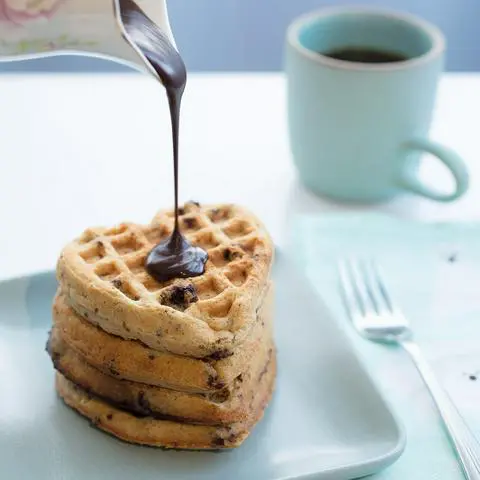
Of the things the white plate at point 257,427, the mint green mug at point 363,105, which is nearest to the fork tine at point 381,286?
the white plate at point 257,427

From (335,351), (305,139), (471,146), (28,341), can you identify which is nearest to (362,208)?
(305,139)

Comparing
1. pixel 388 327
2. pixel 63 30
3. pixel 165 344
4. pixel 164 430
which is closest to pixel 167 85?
pixel 63 30

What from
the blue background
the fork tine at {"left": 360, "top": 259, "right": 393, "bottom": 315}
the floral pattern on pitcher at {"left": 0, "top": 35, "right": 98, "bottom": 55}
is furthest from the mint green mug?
the blue background

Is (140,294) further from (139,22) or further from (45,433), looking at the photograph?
(139,22)

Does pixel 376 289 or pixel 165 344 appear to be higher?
pixel 165 344

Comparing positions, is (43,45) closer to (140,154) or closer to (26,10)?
(26,10)

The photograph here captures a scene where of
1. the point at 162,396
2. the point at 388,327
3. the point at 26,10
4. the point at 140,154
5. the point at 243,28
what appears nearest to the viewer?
the point at 26,10
